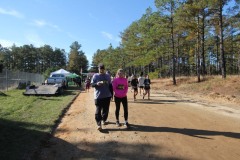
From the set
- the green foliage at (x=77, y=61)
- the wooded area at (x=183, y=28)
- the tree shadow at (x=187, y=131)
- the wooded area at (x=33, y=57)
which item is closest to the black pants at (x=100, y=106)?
the tree shadow at (x=187, y=131)

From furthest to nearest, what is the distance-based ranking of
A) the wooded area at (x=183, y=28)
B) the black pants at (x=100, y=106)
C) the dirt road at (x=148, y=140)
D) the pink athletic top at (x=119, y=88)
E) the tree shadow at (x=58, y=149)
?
the wooded area at (x=183, y=28) → the pink athletic top at (x=119, y=88) → the black pants at (x=100, y=106) → the dirt road at (x=148, y=140) → the tree shadow at (x=58, y=149)

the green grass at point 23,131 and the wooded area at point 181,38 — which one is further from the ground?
the wooded area at point 181,38

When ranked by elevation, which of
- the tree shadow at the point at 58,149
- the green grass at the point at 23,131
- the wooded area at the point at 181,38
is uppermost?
the wooded area at the point at 181,38

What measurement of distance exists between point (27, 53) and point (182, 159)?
156 m

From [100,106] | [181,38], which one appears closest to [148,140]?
[100,106]

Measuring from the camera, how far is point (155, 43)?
158ft

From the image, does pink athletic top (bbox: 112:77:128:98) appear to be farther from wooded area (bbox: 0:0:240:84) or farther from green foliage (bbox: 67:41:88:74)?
green foliage (bbox: 67:41:88:74)

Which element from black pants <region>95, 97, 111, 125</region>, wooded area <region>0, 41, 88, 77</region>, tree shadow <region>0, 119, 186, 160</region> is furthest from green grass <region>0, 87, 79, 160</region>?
wooded area <region>0, 41, 88, 77</region>

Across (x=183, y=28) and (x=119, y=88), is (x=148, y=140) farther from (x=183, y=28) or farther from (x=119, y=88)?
(x=183, y=28)

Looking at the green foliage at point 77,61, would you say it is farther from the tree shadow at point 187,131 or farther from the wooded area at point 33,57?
the tree shadow at point 187,131

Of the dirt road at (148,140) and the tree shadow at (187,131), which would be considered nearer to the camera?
the dirt road at (148,140)

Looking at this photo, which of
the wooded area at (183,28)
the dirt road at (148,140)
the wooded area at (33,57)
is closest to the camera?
the dirt road at (148,140)

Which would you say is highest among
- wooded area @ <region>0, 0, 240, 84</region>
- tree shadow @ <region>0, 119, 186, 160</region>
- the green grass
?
wooded area @ <region>0, 0, 240, 84</region>

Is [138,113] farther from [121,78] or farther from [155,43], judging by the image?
[155,43]
